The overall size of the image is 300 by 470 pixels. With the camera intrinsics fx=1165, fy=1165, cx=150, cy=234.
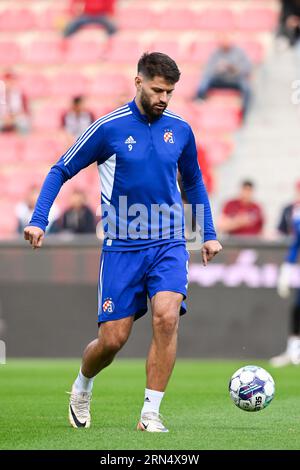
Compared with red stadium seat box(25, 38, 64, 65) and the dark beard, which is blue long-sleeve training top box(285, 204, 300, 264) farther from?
red stadium seat box(25, 38, 64, 65)

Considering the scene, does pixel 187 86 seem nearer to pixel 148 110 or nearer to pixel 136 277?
pixel 148 110

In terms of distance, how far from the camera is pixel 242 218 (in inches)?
679

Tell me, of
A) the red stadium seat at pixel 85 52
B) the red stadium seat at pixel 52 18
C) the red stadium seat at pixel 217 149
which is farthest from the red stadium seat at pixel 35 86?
the red stadium seat at pixel 217 149

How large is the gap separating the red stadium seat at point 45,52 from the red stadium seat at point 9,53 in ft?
0.69

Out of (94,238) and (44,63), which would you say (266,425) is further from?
(44,63)

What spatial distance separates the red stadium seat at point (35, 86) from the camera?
22812 millimetres

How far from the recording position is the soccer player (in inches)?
302

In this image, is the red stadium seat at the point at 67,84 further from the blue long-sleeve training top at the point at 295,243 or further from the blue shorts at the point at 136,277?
the blue shorts at the point at 136,277

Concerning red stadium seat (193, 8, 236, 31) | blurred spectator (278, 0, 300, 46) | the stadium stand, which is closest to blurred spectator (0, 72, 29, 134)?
the stadium stand

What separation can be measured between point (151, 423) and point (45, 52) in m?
16.9

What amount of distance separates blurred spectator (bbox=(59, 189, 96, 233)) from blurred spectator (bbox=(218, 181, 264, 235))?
77.4 inches

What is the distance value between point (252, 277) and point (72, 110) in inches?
200

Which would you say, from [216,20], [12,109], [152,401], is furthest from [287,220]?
[152,401]

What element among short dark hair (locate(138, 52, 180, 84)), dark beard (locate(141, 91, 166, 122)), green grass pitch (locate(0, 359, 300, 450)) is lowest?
green grass pitch (locate(0, 359, 300, 450))
